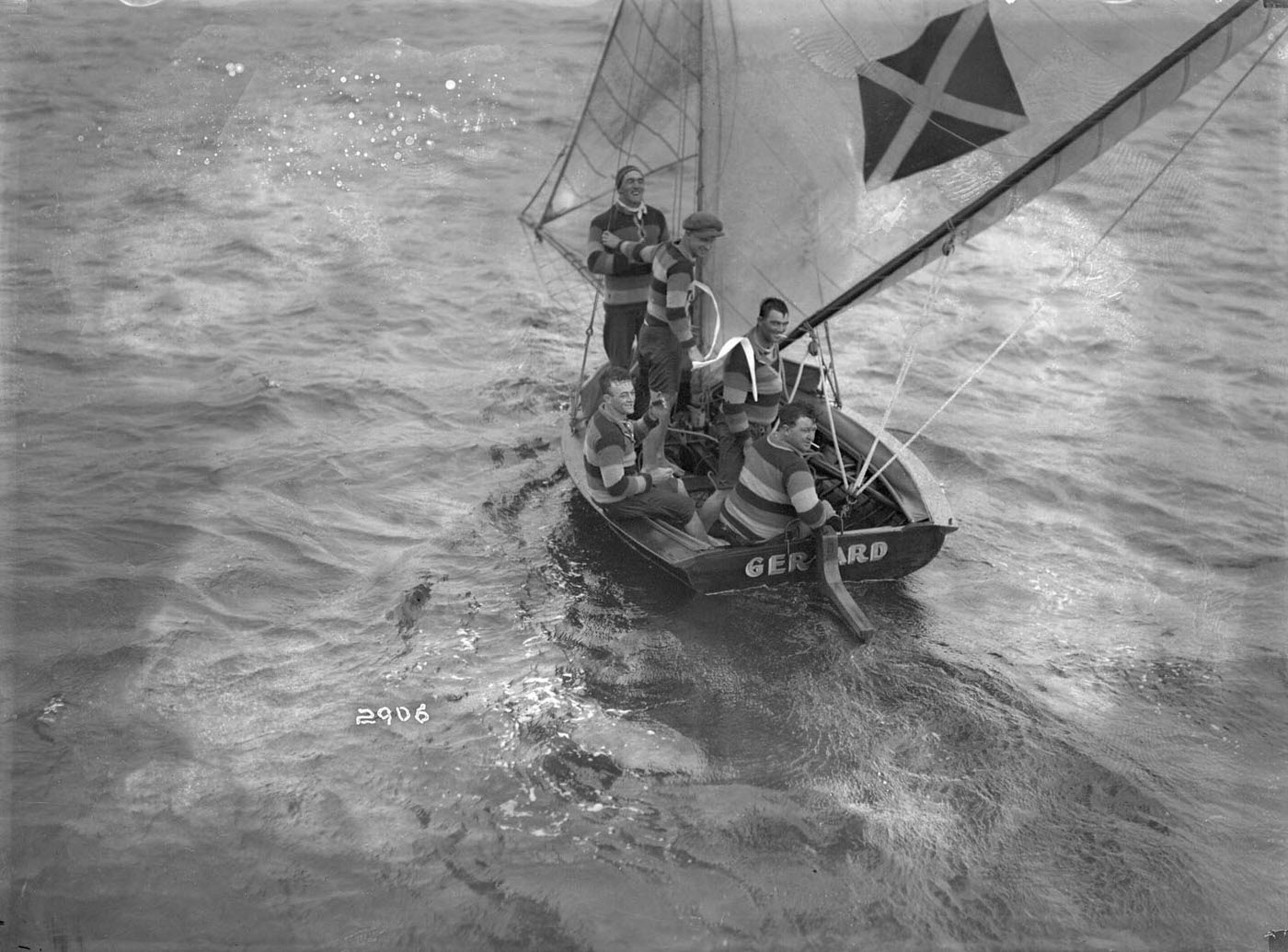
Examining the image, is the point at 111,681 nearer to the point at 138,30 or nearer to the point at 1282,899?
the point at 1282,899

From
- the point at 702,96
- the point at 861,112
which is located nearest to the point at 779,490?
the point at 861,112

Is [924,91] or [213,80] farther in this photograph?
[213,80]

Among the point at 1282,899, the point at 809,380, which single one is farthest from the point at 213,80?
the point at 1282,899

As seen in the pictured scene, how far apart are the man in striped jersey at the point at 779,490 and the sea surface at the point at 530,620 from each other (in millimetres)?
656

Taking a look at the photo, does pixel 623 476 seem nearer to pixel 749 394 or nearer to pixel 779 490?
pixel 779 490

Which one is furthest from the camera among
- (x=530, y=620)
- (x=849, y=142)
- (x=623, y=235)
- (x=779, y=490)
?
(x=623, y=235)

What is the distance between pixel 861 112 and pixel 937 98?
0.61 m

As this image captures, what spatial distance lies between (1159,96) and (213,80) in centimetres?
1543

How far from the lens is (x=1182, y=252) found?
17.0 m

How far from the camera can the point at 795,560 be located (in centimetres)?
929

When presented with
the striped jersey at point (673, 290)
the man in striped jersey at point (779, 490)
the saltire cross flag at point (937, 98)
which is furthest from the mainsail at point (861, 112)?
the man in striped jersey at point (779, 490)

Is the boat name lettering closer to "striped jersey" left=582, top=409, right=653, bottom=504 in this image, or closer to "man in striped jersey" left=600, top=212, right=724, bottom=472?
"striped jersey" left=582, top=409, right=653, bottom=504

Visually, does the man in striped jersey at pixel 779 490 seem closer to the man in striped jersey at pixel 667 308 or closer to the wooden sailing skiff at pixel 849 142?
the wooden sailing skiff at pixel 849 142

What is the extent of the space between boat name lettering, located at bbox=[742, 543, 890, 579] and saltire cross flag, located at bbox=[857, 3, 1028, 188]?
2626 mm
